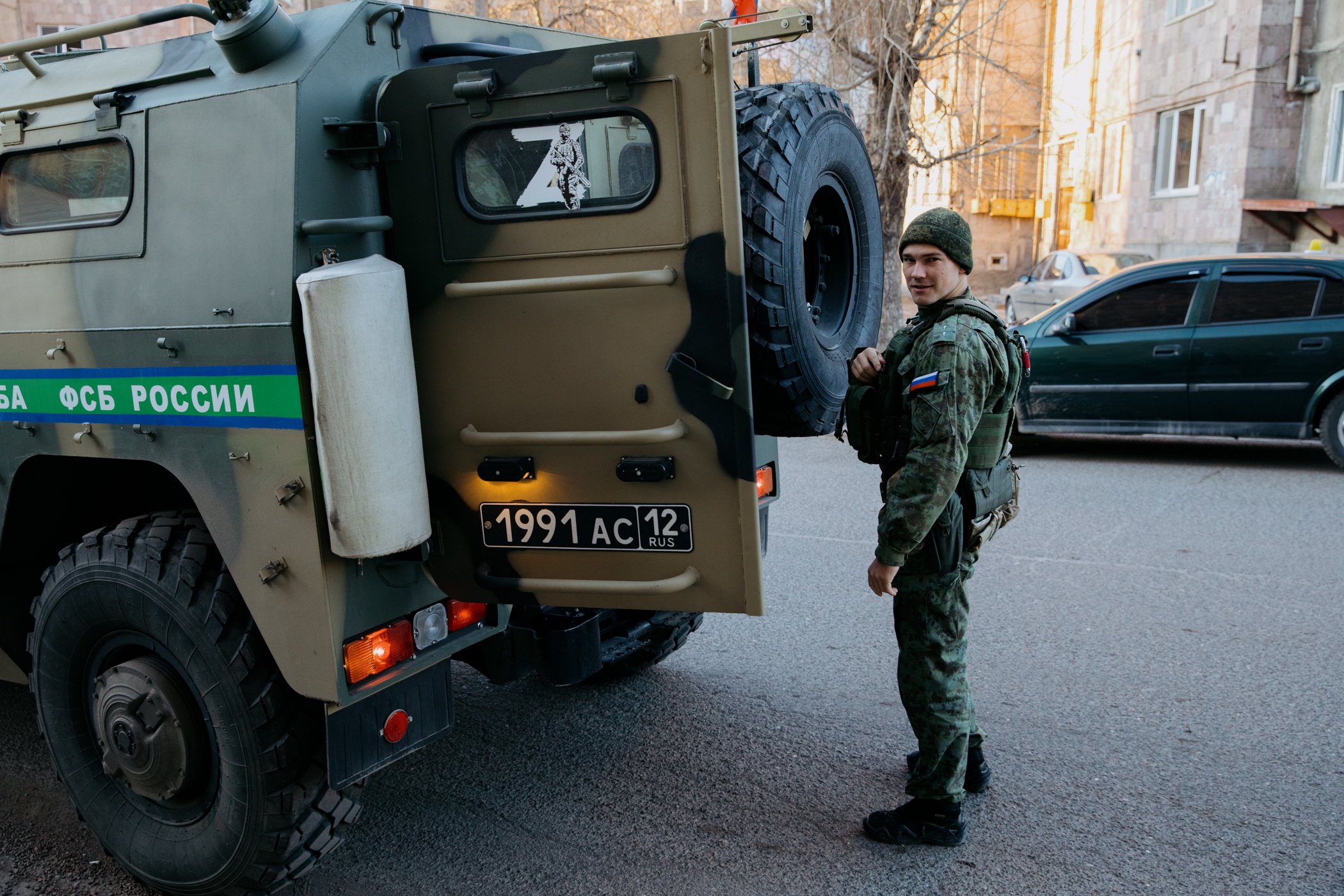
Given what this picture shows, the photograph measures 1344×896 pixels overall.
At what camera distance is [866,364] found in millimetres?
3182

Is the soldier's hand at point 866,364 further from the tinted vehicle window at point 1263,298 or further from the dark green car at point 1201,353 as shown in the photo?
the tinted vehicle window at point 1263,298

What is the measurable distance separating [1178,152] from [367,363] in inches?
777

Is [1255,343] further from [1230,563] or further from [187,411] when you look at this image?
[187,411]

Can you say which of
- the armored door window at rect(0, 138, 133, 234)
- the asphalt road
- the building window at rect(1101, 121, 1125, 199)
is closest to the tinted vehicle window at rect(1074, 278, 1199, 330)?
the asphalt road

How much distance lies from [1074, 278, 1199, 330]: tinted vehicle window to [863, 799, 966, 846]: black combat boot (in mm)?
6175

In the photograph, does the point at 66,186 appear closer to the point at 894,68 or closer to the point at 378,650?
the point at 378,650

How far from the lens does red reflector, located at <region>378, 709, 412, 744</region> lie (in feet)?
9.48

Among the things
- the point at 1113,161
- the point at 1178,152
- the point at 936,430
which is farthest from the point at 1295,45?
the point at 936,430

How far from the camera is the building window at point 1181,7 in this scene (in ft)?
58.5

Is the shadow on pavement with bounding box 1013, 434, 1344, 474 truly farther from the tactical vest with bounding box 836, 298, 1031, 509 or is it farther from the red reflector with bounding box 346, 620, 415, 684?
the red reflector with bounding box 346, 620, 415, 684

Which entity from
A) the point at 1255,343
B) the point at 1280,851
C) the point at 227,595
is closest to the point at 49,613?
the point at 227,595

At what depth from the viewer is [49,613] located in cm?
312

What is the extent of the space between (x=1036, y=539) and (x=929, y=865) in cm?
364

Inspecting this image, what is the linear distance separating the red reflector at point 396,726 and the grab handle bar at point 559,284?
Answer: 114 centimetres
